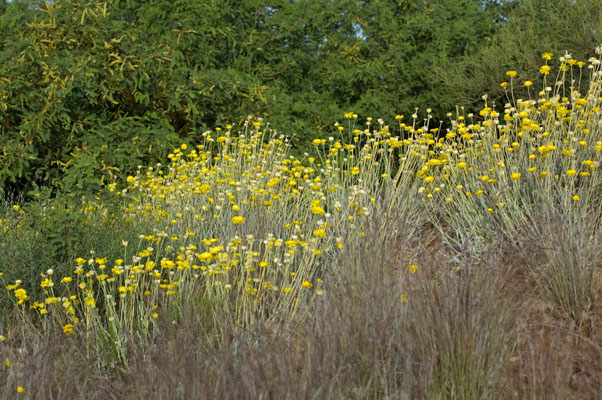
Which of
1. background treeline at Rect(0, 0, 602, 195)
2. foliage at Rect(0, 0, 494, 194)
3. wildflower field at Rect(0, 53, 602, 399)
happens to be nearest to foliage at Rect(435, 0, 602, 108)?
background treeline at Rect(0, 0, 602, 195)

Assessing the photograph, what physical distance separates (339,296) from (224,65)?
828 cm

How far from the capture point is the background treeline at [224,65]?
28.9 feet

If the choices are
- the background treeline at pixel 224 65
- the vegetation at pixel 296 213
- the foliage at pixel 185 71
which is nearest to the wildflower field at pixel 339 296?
the vegetation at pixel 296 213

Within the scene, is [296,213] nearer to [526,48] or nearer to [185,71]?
[185,71]

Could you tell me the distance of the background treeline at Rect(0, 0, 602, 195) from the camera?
882 centimetres

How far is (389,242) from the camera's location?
496 centimetres

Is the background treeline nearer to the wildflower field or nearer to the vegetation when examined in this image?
the vegetation

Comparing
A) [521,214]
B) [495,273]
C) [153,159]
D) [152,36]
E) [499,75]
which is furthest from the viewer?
[499,75]

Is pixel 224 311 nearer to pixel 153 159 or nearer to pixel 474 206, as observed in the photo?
pixel 474 206

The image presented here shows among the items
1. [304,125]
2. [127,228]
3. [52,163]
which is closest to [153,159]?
[52,163]

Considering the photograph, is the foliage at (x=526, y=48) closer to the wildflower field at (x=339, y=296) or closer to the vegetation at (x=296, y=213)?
the vegetation at (x=296, y=213)

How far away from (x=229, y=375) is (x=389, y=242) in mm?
2075

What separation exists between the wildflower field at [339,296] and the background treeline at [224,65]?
191 centimetres

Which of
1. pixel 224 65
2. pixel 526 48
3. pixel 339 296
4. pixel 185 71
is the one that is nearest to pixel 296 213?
pixel 339 296
